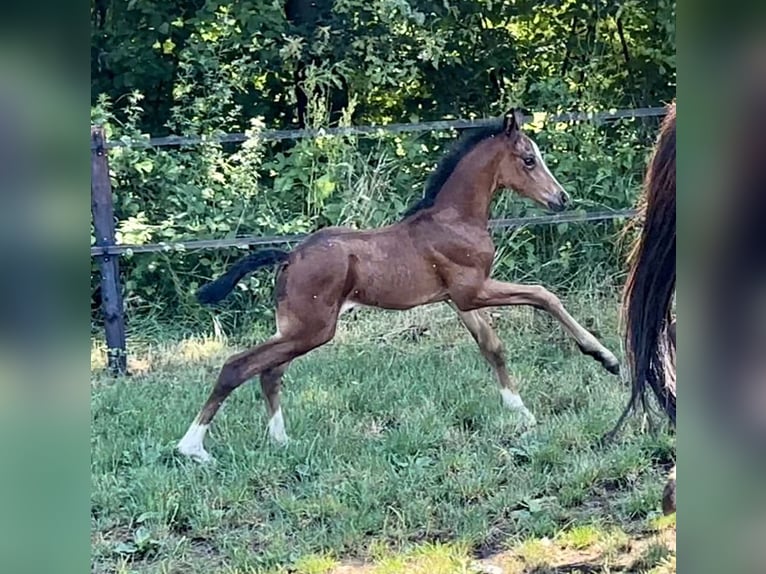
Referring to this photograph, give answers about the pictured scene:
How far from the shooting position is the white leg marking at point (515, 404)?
268 cm

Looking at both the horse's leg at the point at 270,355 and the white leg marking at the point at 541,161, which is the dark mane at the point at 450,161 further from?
the horse's leg at the point at 270,355

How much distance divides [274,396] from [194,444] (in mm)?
225

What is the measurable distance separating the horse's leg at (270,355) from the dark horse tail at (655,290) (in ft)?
2.55

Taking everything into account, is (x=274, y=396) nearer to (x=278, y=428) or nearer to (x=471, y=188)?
(x=278, y=428)

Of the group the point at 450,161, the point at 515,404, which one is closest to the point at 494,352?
the point at 515,404

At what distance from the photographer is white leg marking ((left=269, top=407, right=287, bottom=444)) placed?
261 cm

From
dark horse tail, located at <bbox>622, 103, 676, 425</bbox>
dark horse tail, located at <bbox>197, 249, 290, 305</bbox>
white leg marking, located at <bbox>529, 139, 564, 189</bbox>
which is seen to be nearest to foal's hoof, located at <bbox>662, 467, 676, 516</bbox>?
dark horse tail, located at <bbox>622, 103, 676, 425</bbox>

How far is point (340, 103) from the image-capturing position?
2.65 meters

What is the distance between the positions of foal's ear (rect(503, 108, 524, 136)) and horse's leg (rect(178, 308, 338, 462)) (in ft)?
2.08

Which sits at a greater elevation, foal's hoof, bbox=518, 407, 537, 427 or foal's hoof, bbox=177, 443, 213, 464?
foal's hoof, bbox=518, 407, 537, 427

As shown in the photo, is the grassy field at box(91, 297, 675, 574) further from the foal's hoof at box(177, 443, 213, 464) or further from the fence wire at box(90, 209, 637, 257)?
the fence wire at box(90, 209, 637, 257)

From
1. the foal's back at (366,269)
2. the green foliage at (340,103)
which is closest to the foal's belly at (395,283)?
the foal's back at (366,269)

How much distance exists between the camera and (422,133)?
8.82 ft

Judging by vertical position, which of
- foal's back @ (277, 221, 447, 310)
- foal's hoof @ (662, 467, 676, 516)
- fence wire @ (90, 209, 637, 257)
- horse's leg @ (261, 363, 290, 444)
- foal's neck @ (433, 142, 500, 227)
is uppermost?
foal's neck @ (433, 142, 500, 227)
